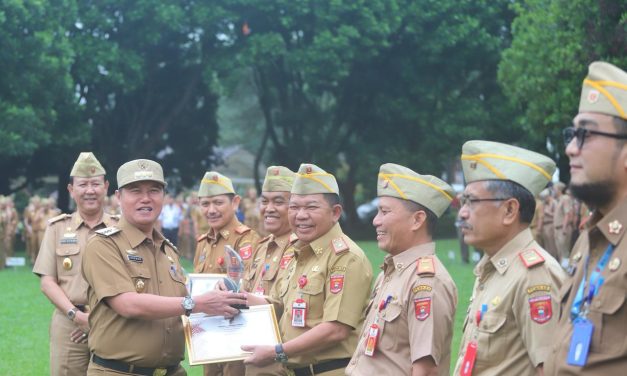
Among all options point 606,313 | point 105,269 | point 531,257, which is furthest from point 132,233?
point 606,313

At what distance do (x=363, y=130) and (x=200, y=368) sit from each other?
112ft

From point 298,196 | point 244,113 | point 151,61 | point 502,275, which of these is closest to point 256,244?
point 298,196

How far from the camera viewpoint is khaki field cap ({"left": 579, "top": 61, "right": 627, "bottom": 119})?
3.70m

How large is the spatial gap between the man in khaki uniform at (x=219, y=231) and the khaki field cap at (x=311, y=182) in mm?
2015

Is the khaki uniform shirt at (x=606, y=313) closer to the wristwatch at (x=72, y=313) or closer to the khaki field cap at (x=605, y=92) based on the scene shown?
the khaki field cap at (x=605, y=92)

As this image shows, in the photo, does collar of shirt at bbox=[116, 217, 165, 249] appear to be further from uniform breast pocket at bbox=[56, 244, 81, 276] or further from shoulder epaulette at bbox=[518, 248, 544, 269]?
shoulder epaulette at bbox=[518, 248, 544, 269]

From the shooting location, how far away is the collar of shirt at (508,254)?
4.73 meters

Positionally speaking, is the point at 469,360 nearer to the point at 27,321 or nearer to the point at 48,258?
the point at 48,258

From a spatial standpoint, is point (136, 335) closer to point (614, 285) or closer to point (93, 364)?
point (93, 364)

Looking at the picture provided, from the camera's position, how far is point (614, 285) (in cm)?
353

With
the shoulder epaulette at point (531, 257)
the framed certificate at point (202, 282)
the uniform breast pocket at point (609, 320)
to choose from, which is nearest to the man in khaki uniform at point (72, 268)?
the framed certificate at point (202, 282)

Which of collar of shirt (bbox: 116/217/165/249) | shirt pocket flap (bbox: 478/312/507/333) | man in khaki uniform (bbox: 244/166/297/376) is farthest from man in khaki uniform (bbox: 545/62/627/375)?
man in khaki uniform (bbox: 244/166/297/376)

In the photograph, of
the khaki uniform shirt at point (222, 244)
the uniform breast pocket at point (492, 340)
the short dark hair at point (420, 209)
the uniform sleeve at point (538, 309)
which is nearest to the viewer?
the uniform sleeve at point (538, 309)

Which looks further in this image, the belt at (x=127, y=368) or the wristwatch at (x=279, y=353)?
the wristwatch at (x=279, y=353)
